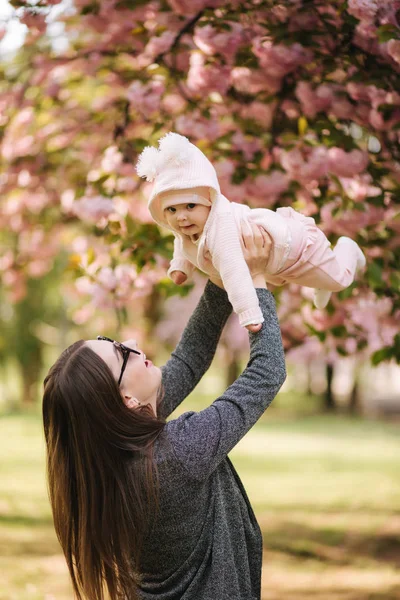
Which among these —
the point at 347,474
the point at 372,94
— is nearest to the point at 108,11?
the point at 372,94

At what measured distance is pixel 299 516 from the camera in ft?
23.8

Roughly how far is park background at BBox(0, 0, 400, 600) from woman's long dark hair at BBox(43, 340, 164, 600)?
4.52ft

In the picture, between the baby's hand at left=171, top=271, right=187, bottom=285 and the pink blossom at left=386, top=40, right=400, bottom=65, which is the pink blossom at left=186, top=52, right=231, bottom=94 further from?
the baby's hand at left=171, top=271, right=187, bottom=285

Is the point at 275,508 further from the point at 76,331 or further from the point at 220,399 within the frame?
the point at 76,331

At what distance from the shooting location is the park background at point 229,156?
3.35 meters

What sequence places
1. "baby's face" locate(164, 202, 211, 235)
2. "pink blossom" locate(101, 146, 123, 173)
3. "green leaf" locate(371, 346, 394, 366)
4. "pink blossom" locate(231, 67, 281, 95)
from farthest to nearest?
"pink blossom" locate(101, 146, 123, 173), "pink blossom" locate(231, 67, 281, 95), "green leaf" locate(371, 346, 394, 366), "baby's face" locate(164, 202, 211, 235)

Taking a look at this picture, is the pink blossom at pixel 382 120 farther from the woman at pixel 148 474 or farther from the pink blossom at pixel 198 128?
the woman at pixel 148 474

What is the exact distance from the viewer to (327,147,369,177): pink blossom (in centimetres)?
338

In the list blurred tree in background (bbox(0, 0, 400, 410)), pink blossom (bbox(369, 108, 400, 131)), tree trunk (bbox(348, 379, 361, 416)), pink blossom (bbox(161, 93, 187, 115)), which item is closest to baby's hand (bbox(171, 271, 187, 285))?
blurred tree in background (bbox(0, 0, 400, 410))

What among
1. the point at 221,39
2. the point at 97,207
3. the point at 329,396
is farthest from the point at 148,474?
the point at 329,396

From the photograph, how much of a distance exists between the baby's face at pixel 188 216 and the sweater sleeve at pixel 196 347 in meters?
0.25

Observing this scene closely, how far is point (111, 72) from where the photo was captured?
459 centimetres

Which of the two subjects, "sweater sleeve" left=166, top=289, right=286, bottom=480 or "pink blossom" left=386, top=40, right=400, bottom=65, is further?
"pink blossom" left=386, top=40, right=400, bottom=65

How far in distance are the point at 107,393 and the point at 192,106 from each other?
7.39 feet
